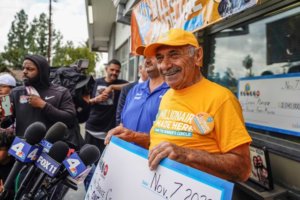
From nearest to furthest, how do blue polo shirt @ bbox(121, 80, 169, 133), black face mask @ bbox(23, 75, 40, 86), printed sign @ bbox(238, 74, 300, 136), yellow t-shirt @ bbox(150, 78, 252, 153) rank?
yellow t-shirt @ bbox(150, 78, 252, 153), blue polo shirt @ bbox(121, 80, 169, 133), printed sign @ bbox(238, 74, 300, 136), black face mask @ bbox(23, 75, 40, 86)

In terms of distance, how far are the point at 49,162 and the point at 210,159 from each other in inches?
39.6

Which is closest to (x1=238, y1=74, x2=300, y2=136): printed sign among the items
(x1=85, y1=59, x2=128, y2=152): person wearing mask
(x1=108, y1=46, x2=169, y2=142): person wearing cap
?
(x1=108, y1=46, x2=169, y2=142): person wearing cap

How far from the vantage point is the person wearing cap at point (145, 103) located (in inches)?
97.1

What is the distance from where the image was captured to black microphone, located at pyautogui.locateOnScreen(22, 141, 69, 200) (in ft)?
6.15

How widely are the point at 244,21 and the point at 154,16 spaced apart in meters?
1.47

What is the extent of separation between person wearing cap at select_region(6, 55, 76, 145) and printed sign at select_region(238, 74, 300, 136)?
185cm

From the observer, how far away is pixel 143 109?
2527mm

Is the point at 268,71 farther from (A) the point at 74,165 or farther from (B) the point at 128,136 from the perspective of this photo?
(A) the point at 74,165

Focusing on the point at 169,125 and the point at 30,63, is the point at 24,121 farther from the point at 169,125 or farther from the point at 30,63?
the point at 169,125

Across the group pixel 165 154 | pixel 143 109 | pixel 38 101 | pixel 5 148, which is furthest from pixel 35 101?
pixel 165 154

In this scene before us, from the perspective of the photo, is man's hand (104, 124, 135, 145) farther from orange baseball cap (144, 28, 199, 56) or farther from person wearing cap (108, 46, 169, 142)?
orange baseball cap (144, 28, 199, 56)

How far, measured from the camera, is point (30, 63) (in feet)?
9.98

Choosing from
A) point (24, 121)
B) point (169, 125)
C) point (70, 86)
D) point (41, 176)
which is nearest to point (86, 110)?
point (70, 86)

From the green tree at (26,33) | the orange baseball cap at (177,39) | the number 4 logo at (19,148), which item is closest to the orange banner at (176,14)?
the orange baseball cap at (177,39)
